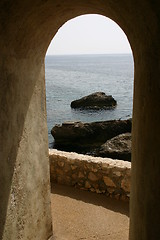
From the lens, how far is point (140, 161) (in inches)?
102

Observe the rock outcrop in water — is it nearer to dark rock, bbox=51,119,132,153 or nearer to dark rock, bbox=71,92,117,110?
dark rock, bbox=51,119,132,153

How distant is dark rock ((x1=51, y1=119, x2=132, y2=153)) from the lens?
746 inches

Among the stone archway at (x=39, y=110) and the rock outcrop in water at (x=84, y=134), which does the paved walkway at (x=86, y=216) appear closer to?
the stone archway at (x=39, y=110)

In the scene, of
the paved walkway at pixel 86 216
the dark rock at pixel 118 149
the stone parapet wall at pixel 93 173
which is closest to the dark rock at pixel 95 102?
the dark rock at pixel 118 149

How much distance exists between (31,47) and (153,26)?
6.85 ft

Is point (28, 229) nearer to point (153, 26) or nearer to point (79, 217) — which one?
point (79, 217)

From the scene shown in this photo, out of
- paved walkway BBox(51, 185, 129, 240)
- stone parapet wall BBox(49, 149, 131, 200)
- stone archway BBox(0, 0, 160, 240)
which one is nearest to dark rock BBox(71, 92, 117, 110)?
stone parapet wall BBox(49, 149, 131, 200)

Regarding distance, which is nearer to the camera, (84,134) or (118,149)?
(118,149)

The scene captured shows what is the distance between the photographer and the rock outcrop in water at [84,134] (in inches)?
745

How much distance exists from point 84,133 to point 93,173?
1319cm

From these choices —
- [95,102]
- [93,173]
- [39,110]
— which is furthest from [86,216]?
[95,102]

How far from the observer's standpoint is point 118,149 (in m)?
14.0

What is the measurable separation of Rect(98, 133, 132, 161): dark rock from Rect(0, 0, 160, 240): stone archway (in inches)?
370

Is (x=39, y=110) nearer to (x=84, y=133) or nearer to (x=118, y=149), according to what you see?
(x=118, y=149)
